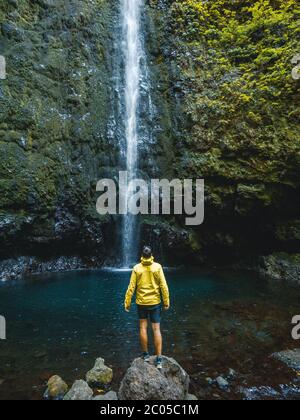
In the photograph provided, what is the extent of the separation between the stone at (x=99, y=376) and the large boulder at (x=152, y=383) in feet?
2.61

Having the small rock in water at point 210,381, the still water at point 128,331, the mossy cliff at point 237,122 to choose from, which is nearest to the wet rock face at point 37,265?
the still water at point 128,331

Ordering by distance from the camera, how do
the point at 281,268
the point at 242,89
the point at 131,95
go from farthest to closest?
1. the point at 131,95
2. the point at 242,89
3. the point at 281,268

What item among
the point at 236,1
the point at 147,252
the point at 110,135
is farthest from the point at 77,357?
the point at 236,1

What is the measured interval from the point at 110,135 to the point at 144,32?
786cm

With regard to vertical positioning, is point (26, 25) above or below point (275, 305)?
above

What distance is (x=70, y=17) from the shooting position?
19.2 m

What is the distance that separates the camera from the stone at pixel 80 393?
19.1 ft

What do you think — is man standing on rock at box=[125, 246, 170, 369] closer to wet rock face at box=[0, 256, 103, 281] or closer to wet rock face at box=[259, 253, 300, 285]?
wet rock face at box=[259, 253, 300, 285]

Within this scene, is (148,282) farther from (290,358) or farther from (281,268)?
(281,268)

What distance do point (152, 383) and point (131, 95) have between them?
686 inches

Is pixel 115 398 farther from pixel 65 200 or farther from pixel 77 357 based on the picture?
pixel 65 200

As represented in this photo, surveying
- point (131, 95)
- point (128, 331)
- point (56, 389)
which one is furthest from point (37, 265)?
point (56, 389)

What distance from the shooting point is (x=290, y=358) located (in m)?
7.66


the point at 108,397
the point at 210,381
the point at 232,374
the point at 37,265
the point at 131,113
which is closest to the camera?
the point at 108,397
